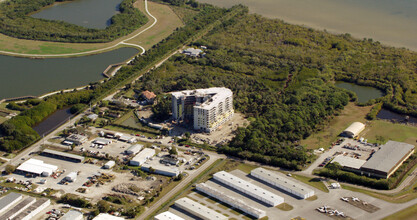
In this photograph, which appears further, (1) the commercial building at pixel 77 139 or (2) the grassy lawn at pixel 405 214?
(1) the commercial building at pixel 77 139

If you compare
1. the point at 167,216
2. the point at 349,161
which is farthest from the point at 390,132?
the point at 167,216

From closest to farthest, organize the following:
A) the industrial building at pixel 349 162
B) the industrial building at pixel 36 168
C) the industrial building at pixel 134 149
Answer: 1. the industrial building at pixel 36 168
2. the industrial building at pixel 349 162
3. the industrial building at pixel 134 149

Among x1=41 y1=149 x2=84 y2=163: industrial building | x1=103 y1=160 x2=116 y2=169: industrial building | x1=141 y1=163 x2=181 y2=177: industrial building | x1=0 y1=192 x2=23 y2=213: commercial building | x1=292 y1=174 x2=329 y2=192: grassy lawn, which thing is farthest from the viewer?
x1=41 y1=149 x2=84 y2=163: industrial building

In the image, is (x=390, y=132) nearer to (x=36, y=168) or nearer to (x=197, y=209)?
(x=197, y=209)

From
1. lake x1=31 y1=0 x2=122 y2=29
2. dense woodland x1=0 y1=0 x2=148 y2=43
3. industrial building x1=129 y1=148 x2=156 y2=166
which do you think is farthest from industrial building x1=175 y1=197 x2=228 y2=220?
lake x1=31 y1=0 x2=122 y2=29

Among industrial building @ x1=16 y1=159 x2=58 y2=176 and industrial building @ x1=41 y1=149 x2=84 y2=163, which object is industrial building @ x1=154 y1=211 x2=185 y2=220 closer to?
industrial building @ x1=16 y1=159 x2=58 y2=176


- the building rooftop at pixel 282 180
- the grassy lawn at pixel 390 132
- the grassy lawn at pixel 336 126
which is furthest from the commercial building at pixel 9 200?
the grassy lawn at pixel 390 132

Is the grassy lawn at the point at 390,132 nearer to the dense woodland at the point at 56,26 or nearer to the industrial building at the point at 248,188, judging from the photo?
the industrial building at the point at 248,188
